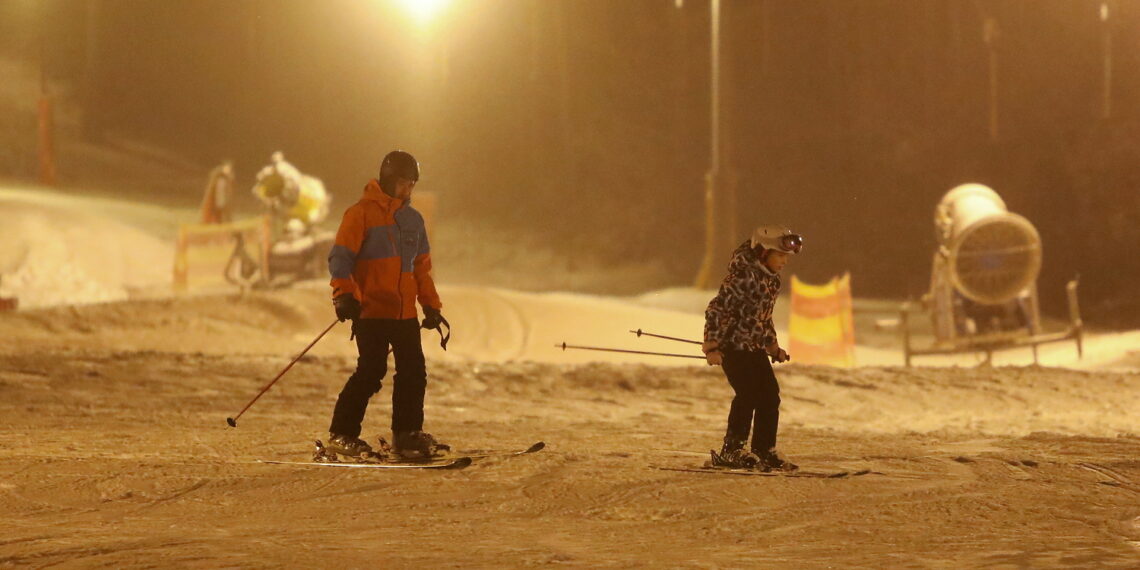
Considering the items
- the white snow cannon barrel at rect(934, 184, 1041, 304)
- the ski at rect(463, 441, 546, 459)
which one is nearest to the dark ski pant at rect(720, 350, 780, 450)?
the ski at rect(463, 441, 546, 459)

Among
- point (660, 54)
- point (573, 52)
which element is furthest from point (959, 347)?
point (573, 52)

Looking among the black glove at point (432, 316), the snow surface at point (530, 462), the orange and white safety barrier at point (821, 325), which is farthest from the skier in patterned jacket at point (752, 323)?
the orange and white safety barrier at point (821, 325)

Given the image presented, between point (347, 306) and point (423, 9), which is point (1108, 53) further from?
point (347, 306)

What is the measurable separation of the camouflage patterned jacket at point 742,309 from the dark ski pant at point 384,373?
62.2 inches

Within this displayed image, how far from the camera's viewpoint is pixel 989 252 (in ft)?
56.0

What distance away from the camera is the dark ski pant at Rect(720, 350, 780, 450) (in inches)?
293

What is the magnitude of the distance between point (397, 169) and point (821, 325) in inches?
430

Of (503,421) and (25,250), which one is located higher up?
(25,250)

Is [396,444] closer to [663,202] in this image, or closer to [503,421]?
[503,421]

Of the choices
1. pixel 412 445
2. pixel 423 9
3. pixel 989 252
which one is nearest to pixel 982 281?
pixel 989 252

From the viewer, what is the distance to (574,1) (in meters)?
41.1

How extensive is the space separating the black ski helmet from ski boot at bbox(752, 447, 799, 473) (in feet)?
7.77

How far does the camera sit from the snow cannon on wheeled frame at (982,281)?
55.7 ft

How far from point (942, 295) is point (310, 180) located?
32.1 feet
